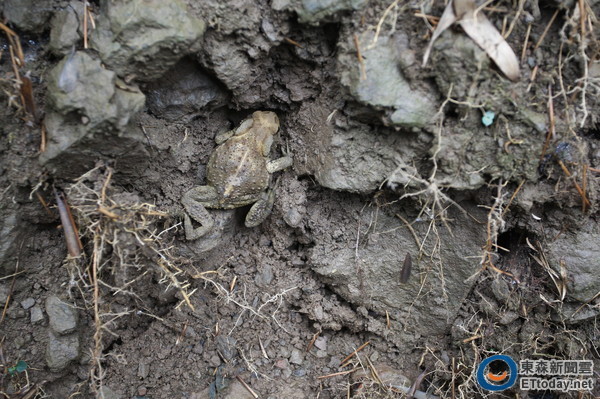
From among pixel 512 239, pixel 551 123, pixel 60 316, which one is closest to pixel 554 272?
pixel 512 239

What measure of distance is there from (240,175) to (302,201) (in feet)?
1.74

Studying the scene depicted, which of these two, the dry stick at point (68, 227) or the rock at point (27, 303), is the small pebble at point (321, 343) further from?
the rock at point (27, 303)

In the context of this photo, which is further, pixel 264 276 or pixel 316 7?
pixel 264 276

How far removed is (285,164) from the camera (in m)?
3.21

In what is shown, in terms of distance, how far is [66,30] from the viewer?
93.6 inches

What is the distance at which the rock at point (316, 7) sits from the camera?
2.46m

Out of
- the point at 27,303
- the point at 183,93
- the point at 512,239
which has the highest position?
the point at 183,93

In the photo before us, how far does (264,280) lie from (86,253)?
131 centimetres

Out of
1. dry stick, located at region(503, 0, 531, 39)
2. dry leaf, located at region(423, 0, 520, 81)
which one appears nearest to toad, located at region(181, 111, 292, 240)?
dry leaf, located at region(423, 0, 520, 81)

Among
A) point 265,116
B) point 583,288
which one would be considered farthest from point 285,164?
point 583,288

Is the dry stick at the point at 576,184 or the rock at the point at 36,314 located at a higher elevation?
the rock at the point at 36,314

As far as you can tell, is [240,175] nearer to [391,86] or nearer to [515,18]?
[391,86]

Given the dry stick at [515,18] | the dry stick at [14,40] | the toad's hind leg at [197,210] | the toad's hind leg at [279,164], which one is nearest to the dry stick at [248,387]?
the toad's hind leg at [197,210]

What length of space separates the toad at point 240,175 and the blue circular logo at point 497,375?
198 centimetres
